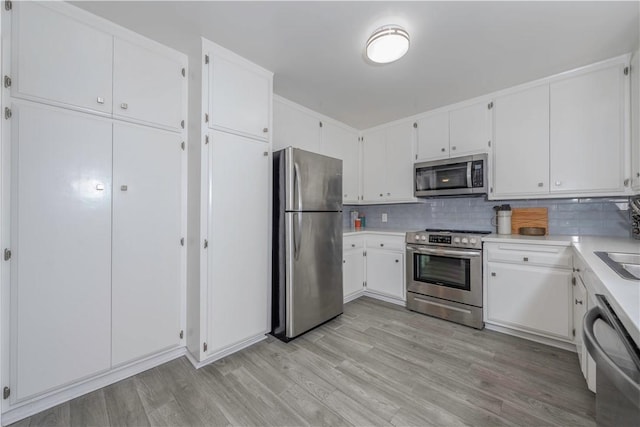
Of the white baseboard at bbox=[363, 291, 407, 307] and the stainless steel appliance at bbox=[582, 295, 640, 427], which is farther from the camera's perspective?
the white baseboard at bbox=[363, 291, 407, 307]

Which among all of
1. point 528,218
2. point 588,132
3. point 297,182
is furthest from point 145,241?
point 588,132

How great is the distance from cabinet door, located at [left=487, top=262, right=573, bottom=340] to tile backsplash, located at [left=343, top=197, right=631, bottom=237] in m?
0.74

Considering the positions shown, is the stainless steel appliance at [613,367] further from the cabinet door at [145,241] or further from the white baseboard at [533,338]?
the cabinet door at [145,241]

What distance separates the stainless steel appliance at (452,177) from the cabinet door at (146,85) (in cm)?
265

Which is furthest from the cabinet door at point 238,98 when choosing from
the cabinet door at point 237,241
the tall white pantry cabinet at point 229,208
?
the cabinet door at point 237,241

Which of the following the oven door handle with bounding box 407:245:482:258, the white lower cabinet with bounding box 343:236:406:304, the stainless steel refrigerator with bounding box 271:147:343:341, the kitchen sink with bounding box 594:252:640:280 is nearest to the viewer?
the kitchen sink with bounding box 594:252:640:280

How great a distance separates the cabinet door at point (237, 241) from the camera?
195 centimetres

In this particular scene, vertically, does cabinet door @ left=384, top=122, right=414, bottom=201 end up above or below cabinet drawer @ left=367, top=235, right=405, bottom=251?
above

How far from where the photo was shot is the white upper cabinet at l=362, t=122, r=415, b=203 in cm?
334

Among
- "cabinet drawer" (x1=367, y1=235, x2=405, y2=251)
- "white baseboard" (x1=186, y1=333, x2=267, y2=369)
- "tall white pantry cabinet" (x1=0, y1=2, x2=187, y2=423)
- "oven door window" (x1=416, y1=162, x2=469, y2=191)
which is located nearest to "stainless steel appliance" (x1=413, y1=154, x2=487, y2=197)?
"oven door window" (x1=416, y1=162, x2=469, y2=191)

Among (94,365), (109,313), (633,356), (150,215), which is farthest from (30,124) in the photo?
(633,356)

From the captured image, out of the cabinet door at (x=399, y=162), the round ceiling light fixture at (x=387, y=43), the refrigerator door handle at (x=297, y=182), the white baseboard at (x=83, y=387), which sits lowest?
the white baseboard at (x=83, y=387)

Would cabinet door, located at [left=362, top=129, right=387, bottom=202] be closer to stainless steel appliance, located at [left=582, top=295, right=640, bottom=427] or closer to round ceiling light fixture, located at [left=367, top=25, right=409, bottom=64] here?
round ceiling light fixture, located at [left=367, top=25, right=409, bottom=64]

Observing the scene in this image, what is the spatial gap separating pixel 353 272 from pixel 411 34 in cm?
255
